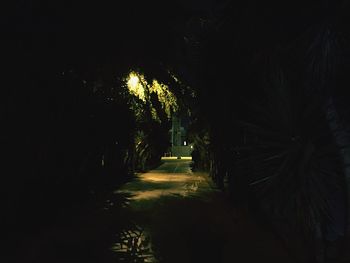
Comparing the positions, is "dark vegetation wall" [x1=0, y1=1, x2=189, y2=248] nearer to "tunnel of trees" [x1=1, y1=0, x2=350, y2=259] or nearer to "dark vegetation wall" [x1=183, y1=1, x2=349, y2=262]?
"tunnel of trees" [x1=1, y1=0, x2=350, y2=259]

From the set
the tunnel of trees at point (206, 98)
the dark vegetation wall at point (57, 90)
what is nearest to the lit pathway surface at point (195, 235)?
the tunnel of trees at point (206, 98)

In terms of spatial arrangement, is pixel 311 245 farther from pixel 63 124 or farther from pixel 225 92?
pixel 63 124

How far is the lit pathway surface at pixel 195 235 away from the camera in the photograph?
19.7 ft

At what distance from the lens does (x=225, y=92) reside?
881 cm

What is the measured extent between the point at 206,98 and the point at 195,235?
431cm

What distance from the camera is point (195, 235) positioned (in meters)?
7.30

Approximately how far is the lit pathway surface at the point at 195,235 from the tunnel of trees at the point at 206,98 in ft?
1.50

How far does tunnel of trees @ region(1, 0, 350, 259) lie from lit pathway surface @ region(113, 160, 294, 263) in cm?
46

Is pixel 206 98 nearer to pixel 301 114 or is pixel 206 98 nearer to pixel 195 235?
pixel 195 235

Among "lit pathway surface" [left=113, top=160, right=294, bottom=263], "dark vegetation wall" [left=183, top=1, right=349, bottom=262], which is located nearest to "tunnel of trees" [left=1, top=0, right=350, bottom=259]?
"dark vegetation wall" [left=183, top=1, right=349, bottom=262]

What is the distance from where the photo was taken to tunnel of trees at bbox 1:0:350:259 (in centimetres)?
495

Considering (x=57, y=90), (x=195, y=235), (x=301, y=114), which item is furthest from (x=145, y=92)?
(x=301, y=114)

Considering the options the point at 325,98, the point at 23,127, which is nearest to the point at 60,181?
the point at 23,127

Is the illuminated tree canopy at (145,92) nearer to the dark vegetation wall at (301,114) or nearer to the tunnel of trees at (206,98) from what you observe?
the tunnel of trees at (206,98)
